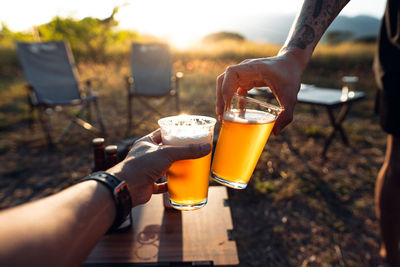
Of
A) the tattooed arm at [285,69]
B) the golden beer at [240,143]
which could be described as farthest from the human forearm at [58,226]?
the tattooed arm at [285,69]

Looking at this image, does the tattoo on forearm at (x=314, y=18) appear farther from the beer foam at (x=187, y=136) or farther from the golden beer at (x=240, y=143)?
the beer foam at (x=187, y=136)

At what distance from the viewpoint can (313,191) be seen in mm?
2965

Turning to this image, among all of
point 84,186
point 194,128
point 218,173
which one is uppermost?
point 194,128

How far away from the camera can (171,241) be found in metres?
1.42

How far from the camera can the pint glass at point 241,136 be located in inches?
35.9

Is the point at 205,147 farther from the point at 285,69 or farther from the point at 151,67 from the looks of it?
the point at 151,67

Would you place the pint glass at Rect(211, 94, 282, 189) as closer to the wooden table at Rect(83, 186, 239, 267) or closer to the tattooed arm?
the tattooed arm

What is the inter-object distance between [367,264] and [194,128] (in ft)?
6.91

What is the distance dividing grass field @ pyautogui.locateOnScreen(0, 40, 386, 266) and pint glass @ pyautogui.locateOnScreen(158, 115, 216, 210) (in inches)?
55.9

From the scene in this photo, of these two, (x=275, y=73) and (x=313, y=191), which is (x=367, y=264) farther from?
(x=275, y=73)

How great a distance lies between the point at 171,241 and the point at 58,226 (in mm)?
922

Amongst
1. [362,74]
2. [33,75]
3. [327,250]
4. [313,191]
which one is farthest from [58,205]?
[362,74]

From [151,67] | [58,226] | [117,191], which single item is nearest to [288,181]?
[117,191]

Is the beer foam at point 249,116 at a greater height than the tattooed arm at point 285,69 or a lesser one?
lesser
